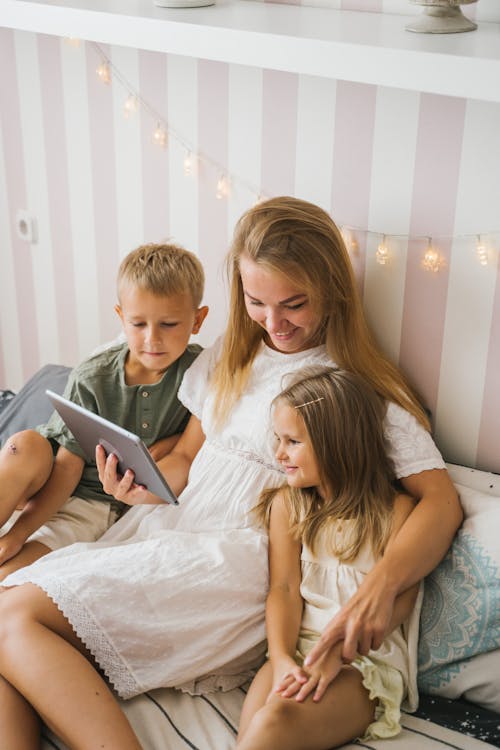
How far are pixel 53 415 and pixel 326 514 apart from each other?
Answer: 642mm

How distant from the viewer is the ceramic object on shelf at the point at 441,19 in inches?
55.5

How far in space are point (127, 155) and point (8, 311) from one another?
0.67m

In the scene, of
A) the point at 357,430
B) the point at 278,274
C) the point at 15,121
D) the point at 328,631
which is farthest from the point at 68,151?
the point at 328,631

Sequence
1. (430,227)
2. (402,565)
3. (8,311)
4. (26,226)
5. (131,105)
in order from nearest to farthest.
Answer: (402,565) → (430,227) → (131,105) → (26,226) → (8,311)

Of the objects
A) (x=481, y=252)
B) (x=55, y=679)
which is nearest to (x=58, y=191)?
(x=481, y=252)

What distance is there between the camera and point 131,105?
6.66ft

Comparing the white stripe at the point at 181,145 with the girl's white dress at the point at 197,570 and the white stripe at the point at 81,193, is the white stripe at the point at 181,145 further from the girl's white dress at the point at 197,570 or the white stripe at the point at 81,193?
the girl's white dress at the point at 197,570

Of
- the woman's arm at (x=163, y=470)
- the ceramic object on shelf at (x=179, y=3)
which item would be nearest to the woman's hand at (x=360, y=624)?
the woman's arm at (x=163, y=470)

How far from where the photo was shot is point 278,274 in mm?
1600

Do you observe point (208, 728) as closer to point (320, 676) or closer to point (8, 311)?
point (320, 676)

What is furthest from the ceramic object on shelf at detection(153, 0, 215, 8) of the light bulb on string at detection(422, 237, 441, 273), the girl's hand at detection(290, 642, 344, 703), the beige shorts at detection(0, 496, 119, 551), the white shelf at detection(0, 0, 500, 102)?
the girl's hand at detection(290, 642, 344, 703)

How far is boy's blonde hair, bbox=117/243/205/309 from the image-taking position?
5.74 feet

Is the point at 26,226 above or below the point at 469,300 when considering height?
below

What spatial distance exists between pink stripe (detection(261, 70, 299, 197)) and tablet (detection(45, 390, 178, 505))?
0.60m
